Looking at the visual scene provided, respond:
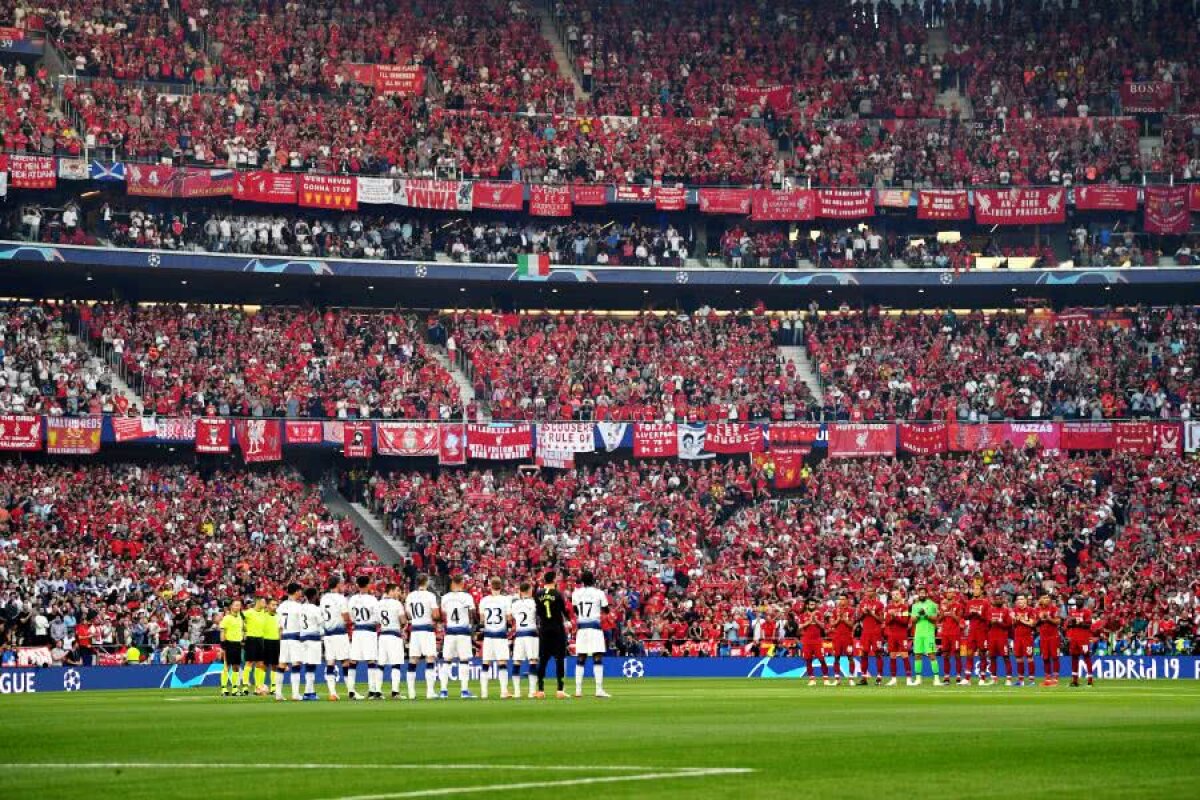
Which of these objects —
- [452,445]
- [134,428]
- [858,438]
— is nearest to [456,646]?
[134,428]

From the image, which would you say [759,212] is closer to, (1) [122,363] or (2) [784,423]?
(2) [784,423]

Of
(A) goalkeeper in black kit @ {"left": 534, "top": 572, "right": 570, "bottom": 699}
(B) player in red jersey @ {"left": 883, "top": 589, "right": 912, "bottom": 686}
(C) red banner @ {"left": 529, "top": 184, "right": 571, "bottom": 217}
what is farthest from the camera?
(C) red banner @ {"left": 529, "top": 184, "right": 571, "bottom": 217}

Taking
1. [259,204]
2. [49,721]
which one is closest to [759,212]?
[259,204]

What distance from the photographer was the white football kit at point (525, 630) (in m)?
31.8

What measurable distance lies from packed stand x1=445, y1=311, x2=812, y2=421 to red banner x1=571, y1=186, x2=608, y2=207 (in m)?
4.43

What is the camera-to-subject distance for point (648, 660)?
4962 cm

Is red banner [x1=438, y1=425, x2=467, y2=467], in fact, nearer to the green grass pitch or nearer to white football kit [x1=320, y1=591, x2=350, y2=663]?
white football kit [x1=320, y1=591, x2=350, y2=663]

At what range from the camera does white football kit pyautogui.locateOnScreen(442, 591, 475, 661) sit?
32.2 metres

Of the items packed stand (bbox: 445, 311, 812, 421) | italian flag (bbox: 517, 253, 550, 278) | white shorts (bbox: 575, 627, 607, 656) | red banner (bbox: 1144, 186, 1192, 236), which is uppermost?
red banner (bbox: 1144, 186, 1192, 236)

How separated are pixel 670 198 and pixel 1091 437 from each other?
17.7 meters

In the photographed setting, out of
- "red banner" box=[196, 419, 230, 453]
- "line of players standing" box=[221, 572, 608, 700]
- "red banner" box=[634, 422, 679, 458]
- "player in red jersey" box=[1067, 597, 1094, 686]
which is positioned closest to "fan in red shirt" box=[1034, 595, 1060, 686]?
"player in red jersey" box=[1067, 597, 1094, 686]

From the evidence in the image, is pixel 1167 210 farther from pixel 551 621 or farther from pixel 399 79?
pixel 551 621

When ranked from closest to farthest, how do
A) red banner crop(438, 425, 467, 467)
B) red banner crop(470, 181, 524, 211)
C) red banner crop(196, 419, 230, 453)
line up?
red banner crop(196, 419, 230, 453) < red banner crop(438, 425, 467, 467) < red banner crop(470, 181, 524, 211)

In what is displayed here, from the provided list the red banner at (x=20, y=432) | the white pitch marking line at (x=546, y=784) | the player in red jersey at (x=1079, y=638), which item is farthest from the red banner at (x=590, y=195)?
the white pitch marking line at (x=546, y=784)
